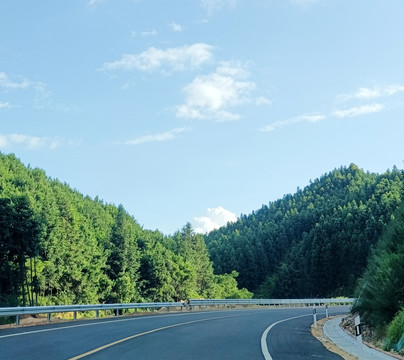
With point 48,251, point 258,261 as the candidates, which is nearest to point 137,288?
point 48,251

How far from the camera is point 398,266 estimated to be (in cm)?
1452

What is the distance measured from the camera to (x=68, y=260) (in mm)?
66188

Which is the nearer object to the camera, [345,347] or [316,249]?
[345,347]

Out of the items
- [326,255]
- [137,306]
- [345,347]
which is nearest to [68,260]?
[137,306]

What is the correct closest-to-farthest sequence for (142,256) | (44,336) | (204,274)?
(44,336) → (142,256) → (204,274)

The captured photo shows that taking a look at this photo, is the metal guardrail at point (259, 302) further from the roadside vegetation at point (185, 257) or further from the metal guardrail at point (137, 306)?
the roadside vegetation at point (185, 257)

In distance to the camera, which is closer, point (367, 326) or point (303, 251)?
point (367, 326)

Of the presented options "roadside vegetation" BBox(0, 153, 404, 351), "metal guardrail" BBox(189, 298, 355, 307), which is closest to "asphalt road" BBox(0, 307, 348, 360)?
"roadside vegetation" BBox(0, 153, 404, 351)

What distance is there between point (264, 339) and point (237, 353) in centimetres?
374

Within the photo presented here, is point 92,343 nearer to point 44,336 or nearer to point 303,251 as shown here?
point 44,336

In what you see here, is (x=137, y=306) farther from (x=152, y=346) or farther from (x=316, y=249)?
(x=316, y=249)

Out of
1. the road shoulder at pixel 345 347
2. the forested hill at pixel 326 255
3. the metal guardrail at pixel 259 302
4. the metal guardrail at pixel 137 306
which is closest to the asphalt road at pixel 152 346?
the road shoulder at pixel 345 347

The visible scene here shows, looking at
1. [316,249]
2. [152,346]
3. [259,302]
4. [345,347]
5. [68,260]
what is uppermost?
[68,260]

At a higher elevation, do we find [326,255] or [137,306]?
[326,255]
